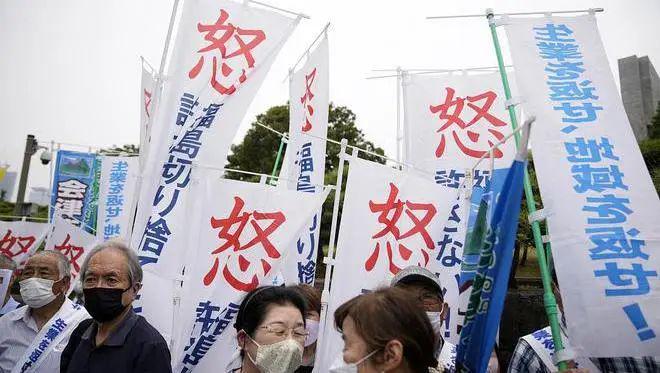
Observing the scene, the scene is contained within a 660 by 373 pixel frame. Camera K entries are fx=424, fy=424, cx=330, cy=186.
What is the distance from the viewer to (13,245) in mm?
7184

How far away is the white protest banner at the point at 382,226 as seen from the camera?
365 cm

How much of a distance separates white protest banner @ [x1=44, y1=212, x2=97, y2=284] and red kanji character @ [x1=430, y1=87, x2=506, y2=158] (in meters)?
5.37

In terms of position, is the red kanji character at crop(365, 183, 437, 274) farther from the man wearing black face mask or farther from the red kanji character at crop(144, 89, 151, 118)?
the red kanji character at crop(144, 89, 151, 118)

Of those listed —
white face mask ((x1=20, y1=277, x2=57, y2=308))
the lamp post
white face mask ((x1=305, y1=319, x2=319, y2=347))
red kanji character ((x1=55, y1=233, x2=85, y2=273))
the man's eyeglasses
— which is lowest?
white face mask ((x1=305, y1=319, x2=319, y2=347))

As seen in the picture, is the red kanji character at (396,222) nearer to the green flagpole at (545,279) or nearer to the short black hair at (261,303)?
the short black hair at (261,303)

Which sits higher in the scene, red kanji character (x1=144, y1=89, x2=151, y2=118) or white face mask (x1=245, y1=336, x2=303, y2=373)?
red kanji character (x1=144, y1=89, x2=151, y2=118)

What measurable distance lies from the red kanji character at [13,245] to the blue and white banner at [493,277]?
7.81 meters

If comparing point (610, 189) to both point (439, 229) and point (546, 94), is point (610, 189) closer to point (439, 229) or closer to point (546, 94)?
point (546, 94)

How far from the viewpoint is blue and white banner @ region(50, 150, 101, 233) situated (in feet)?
34.0

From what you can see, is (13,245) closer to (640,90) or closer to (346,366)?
(346,366)

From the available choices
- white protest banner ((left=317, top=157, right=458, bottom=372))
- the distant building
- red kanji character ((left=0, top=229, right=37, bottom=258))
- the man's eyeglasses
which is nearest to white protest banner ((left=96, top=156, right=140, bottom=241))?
red kanji character ((left=0, top=229, right=37, bottom=258))

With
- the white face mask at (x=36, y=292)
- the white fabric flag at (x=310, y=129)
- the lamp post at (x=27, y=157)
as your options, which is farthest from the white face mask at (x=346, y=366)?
the lamp post at (x=27, y=157)

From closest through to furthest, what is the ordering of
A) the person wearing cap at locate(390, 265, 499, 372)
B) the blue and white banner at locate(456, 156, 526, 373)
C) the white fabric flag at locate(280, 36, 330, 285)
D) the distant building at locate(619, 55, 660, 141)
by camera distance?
the blue and white banner at locate(456, 156, 526, 373) → the person wearing cap at locate(390, 265, 499, 372) → the white fabric flag at locate(280, 36, 330, 285) → the distant building at locate(619, 55, 660, 141)

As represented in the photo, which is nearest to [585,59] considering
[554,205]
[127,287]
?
[554,205]
